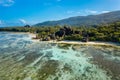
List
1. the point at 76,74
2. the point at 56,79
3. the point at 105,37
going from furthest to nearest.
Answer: the point at 105,37, the point at 76,74, the point at 56,79

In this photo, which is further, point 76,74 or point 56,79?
point 76,74

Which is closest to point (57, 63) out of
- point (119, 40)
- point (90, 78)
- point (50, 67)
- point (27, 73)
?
point (50, 67)

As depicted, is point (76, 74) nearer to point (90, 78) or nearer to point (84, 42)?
point (90, 78)

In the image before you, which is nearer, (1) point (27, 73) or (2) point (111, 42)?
(1) point (27, 73)

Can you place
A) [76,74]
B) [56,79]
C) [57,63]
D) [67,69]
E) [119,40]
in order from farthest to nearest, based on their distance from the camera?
[119,40] → [57,63] → [67,69] → [76,74] → [56,79]

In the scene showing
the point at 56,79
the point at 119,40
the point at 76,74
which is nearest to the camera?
the point at 56,79

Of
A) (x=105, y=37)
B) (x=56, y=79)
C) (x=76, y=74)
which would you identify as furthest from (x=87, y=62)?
(x=105, y=37)

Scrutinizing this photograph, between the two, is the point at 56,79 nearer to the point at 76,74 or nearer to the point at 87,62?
the point at 76,74

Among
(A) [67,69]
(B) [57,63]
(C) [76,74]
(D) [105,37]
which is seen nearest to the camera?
(C) [76,74]
